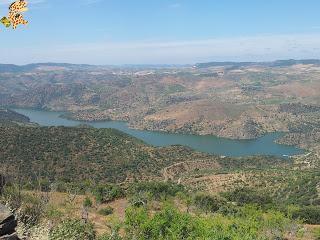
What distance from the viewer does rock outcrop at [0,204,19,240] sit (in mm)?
11573

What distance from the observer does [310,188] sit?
250 feet

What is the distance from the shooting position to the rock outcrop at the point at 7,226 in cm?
1157

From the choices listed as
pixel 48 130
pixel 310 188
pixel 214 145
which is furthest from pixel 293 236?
pixel 214 145

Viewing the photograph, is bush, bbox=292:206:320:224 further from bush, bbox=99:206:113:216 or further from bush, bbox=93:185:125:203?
bush, bbox=93:185:125:203

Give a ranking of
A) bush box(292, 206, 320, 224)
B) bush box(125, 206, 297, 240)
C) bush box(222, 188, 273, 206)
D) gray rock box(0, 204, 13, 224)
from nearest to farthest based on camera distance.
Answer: gray rock box(0, 204, 13, 224)
bush box(125, 206, 297, 240)
bush box(292, 206, 320, 224)
bush box(222, 188, 273, 206)

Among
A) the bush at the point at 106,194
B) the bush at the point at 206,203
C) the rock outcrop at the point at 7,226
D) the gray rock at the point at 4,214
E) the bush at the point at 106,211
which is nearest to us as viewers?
the rock outcrop at the point at 7,226

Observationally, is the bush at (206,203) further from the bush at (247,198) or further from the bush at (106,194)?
the bush at (106,194)

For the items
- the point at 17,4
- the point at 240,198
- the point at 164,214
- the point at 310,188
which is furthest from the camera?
the point at 310,188

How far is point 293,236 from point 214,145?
531 feet

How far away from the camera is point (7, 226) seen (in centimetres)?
1178

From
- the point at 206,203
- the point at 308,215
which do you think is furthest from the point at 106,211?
the point at 308,215

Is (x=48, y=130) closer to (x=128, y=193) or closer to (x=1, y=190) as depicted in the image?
(x=128, y=193)

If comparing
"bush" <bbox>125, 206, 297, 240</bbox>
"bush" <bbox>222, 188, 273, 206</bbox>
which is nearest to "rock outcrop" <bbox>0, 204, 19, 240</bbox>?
"bush" <bbox>125, 206, 297, 240</bbox>

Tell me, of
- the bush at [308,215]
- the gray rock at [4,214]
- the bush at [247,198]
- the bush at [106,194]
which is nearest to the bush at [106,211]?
the bush at [106,194]
